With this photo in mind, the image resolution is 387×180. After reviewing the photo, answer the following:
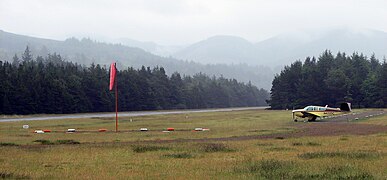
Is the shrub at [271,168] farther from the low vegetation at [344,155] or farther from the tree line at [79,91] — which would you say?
the tree line at [79,91]

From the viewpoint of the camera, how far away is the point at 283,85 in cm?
14700

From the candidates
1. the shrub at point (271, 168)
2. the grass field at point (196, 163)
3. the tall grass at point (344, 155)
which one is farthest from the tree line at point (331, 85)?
the shrub at point (271, 168)

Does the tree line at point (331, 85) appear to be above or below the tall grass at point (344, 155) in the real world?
above

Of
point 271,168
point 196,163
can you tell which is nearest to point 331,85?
point 196,163

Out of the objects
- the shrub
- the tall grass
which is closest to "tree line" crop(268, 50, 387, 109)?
the tall grass

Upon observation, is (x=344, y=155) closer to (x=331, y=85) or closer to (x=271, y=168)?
(x=271, y=168)

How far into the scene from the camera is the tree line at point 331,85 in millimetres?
128750

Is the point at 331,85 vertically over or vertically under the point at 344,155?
over

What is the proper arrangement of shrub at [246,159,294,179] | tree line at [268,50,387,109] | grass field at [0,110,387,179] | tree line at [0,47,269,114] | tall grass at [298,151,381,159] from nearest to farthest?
shrub at [246,159,294,179] < grass field at [0,110,387,179] < tall grass at [298,151,381,159] < tree line at [0,47,269,114] < tree line at [268,50,387,109]

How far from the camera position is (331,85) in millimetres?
132500

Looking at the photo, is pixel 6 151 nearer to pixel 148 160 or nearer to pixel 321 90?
pixel 148 160

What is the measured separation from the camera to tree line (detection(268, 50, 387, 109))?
129 metres

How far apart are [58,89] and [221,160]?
104 m

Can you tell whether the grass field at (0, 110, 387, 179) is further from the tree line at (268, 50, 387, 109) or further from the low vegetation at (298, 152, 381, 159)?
the tree line at (268, 50, 387, 109)
